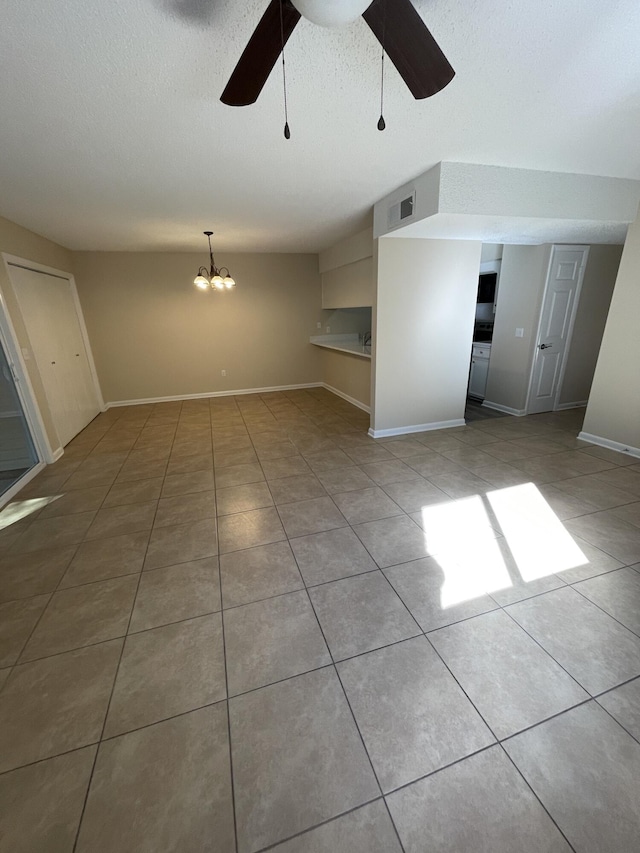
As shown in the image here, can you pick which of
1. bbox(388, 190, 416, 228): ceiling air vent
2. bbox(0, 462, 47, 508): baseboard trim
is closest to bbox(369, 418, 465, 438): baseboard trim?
bbox(388, 190, 416, 228): ceiling air vent

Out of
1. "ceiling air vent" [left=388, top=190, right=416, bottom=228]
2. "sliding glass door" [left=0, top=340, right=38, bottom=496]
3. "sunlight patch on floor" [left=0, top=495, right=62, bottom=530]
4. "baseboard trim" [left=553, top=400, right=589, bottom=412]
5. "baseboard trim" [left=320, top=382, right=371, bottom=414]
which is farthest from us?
"baseboard trim" [left=320, top=382, right=371, bottom=414]

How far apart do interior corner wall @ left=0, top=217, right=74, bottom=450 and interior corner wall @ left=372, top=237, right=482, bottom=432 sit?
3.68 metres

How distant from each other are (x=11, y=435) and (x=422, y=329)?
4.46 metres

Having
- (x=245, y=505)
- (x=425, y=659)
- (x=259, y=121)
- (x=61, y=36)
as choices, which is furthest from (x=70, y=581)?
(x=259, y=121)

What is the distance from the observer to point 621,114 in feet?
6.31

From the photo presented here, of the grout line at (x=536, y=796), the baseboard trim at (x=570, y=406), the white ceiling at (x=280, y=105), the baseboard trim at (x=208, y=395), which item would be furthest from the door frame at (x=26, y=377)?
the baseboard trim at (x=570, y=406)

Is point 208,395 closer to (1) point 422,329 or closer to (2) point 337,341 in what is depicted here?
(2) point 337,341

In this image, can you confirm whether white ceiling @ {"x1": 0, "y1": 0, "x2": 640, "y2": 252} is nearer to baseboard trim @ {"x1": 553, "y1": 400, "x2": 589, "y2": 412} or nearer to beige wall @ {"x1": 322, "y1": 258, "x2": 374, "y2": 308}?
beige wall @ {"x1": 322, "y1": 258, "x2": 374, "y2": 308}

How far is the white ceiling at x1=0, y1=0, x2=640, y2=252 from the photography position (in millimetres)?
1250

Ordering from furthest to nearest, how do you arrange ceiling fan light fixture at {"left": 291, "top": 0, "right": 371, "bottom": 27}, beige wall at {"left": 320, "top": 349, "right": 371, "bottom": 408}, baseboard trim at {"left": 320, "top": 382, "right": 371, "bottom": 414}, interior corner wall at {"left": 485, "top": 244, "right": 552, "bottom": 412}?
baseboard trim at {"left": 320, "top": 382, "right": 371, "bottom": 414} → beige wall at {"left": 320, "top": 349, "right": 371, "bottom": 408} → interior corner wall at {"left": 485, "top": 244, "right": 552, "bottom": 412} → ceiling fan light fixture at {"left": 291, "top": 0, "right": 371, "bottom": 27}

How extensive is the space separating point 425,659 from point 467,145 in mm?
3067

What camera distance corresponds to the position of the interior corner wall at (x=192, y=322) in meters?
5.39

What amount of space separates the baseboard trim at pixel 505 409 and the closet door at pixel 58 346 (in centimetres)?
586

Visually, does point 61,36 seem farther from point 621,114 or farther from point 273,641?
point 621,114
